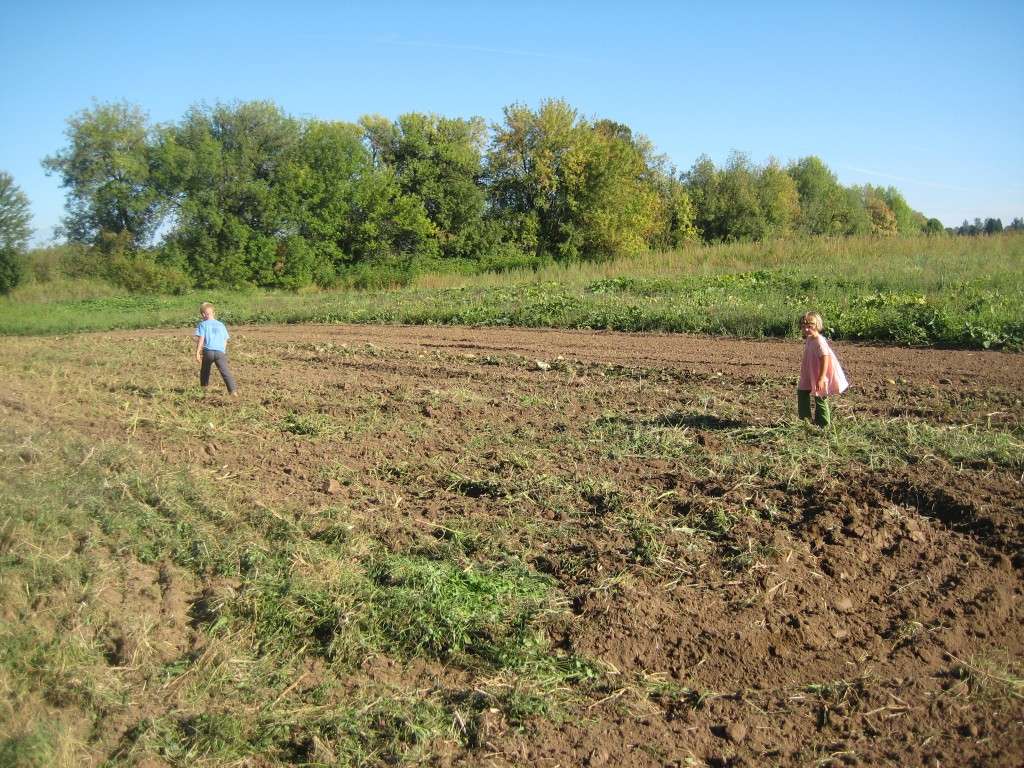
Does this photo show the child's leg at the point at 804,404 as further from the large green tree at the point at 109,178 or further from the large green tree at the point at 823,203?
the large green tree at the point at 823,203

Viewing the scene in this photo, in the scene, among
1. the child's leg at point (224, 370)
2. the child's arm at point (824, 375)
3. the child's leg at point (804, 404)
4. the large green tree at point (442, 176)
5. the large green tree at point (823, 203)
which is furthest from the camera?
the large green tree at point (823, 203)

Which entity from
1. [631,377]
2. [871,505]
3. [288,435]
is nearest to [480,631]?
[871,505]

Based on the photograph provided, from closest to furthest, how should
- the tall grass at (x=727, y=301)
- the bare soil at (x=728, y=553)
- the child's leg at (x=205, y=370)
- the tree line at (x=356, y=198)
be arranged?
the bare soil at (x=728, y=553)
the child's leg at (x=205, y=370)
the tall grass at (x=727, y=301)
the tree line at (x=356, y=198)

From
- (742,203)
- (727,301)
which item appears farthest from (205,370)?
(742,203)

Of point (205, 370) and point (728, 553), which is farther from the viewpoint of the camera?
point (205, 370)

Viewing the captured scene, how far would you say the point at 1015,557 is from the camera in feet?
16.6

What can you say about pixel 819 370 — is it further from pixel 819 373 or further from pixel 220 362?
pixel 220 362

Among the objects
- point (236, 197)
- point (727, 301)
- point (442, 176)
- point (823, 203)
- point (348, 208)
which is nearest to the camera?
point (727, 301)

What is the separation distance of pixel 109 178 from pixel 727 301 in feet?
131

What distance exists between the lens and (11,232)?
1384 inches

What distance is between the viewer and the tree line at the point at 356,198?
42.8 meters

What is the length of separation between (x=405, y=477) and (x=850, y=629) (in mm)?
3972

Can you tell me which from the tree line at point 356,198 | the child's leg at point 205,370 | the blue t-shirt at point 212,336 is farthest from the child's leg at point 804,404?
the tree line at point 356,198

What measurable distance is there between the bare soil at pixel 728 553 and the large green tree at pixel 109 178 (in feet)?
120
